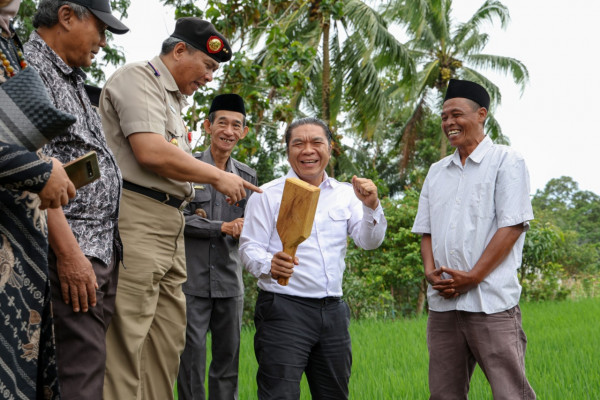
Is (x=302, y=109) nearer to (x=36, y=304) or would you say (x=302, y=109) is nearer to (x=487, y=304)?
(x=487, y=304)

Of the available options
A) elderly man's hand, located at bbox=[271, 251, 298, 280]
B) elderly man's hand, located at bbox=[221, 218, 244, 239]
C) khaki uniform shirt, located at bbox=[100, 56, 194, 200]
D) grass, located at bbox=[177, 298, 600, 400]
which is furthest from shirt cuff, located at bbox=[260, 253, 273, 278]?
grass, located at bbox=[177, 298, 600, 400]

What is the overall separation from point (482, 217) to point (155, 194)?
1.62m

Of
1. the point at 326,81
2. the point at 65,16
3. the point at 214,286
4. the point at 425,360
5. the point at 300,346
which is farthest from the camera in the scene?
the point at 326,81

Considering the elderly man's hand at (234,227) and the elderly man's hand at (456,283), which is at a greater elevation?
the elderly man's hand at (234,227)

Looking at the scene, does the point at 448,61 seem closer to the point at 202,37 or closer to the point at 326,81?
the point at 326,81

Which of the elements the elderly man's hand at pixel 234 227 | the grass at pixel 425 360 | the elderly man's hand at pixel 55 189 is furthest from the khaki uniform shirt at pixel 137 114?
the grass at pixel 425 360

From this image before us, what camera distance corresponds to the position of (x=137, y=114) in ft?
9.26

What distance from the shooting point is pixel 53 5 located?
247 cm

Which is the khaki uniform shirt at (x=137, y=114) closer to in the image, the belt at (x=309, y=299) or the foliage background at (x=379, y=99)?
the belt at (x=309, y=299)

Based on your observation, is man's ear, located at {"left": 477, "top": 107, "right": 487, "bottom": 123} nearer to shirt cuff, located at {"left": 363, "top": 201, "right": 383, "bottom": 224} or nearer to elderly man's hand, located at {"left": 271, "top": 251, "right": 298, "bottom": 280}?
shirt cuff, located at {"left": 363, "top": 201, "right": 383, "bottom": 224}

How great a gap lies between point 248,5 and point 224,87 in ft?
3.12

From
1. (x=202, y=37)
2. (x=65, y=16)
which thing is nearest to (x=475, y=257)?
(x=202, y=37)

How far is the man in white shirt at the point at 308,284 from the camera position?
323 cm

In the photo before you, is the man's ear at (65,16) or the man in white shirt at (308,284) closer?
the man's ear at (65,16)
